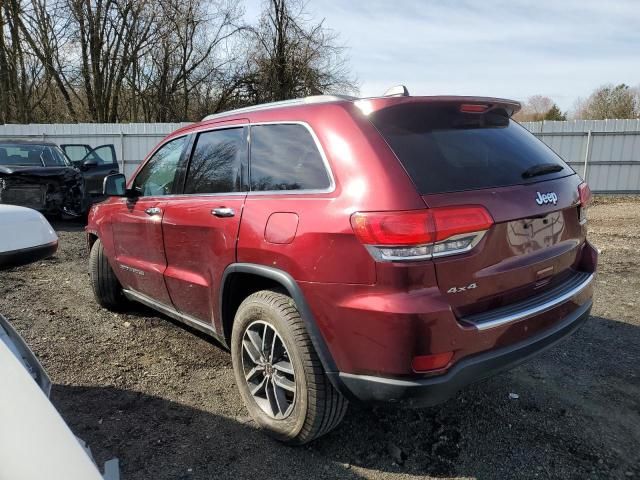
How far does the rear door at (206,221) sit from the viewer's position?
290 cm

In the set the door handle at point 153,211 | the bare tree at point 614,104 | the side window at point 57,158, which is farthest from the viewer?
the bare tree at point 614,104

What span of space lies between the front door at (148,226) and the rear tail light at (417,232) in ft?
6.40

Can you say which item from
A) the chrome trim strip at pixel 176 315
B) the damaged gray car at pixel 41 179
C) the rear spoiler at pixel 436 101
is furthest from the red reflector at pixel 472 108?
the damaged gray car at pixel 41 179

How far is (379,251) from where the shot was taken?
2102mm

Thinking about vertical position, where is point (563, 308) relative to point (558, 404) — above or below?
above

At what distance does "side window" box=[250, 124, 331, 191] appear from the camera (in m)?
2.48

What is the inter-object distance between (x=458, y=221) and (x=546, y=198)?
67 cm

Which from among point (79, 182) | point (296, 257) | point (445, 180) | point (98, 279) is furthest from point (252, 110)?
point (79, 182)

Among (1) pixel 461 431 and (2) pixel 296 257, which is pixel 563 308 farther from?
(2) pixel 296 257

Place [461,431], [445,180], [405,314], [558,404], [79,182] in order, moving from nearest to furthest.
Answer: [405,314] → [445,180] → [461,431] → [558,404] → [79,182]

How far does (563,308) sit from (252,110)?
212 cm

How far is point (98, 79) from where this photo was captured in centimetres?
2288

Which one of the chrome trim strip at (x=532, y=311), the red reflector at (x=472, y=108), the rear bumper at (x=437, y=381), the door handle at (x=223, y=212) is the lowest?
the rear bumper at (x=437, y=381)

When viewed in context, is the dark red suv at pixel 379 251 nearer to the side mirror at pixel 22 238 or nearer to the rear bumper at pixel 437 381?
the rear bumper at pixel 437 381
